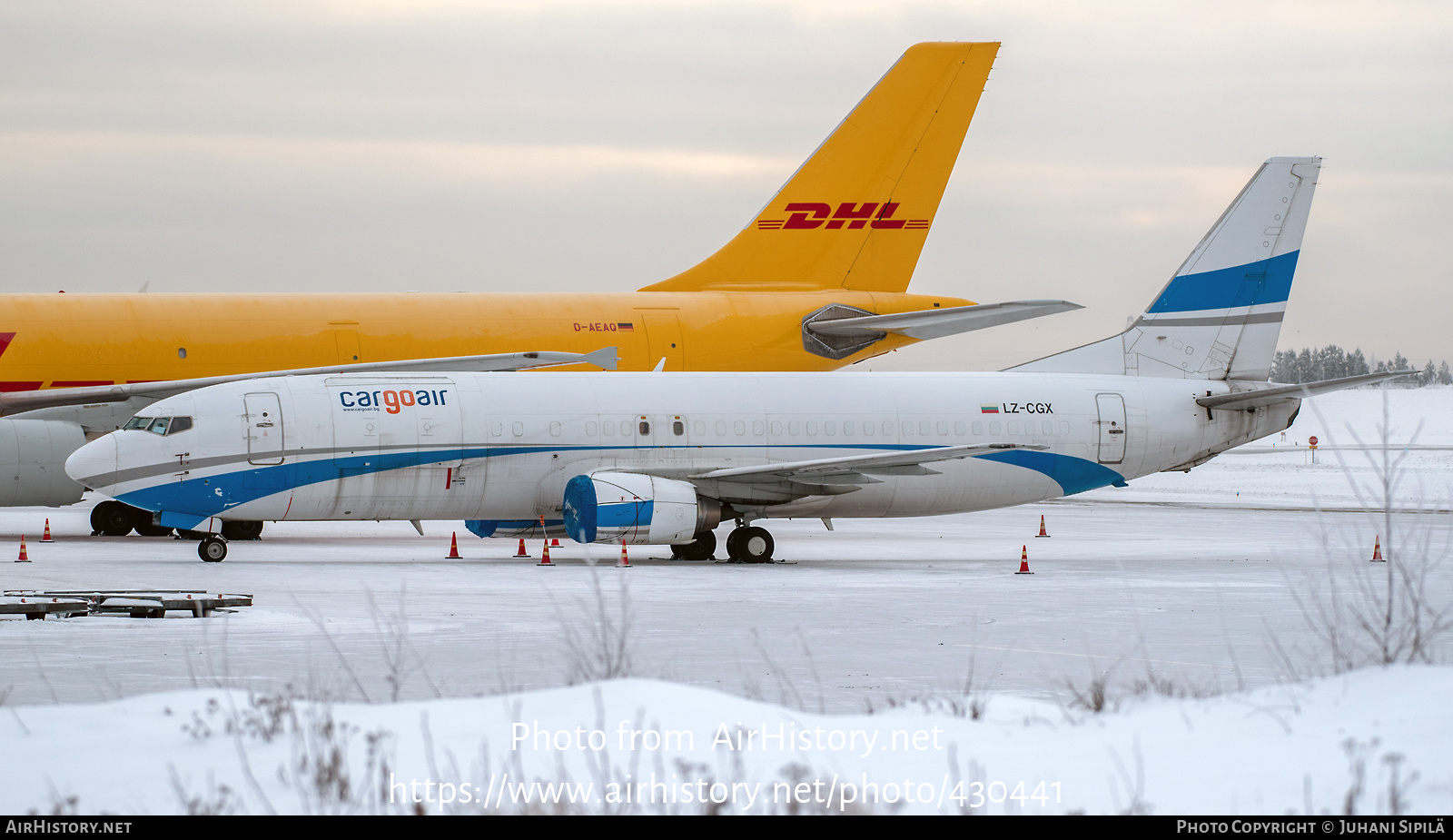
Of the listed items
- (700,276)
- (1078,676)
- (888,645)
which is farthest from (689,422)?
(1078,676)

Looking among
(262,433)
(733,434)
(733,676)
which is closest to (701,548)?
(733,434)

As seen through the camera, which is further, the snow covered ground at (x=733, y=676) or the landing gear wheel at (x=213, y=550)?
the landing gear wheel at (x=213, y=550)

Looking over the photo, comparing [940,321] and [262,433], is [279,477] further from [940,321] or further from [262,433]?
[940,321]

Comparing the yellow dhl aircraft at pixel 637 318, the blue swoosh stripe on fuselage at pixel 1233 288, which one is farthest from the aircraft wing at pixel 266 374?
the blue swoosh stripe on fuselage at pixel 1233 288

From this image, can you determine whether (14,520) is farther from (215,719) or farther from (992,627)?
(215,719)

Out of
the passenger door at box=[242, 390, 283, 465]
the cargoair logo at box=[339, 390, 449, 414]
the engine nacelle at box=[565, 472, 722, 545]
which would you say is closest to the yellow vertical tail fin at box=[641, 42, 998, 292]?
the cargoair logo at box=[339, 390, 449, 414]

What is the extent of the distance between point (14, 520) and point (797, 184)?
20.6m

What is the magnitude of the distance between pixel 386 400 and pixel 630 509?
14.4ft

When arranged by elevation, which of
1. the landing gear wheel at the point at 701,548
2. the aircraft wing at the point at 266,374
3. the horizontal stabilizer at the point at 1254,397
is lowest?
the landing gear wheel at the point at 701,548

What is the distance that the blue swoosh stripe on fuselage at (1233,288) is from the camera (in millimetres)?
28391

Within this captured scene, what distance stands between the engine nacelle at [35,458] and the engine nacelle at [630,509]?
33.8ft

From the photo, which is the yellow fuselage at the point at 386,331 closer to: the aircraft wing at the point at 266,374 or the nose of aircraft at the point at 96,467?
Result: the aircraft wing at the point at 266,374

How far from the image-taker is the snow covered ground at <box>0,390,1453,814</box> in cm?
689

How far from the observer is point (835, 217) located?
34.1 meters
